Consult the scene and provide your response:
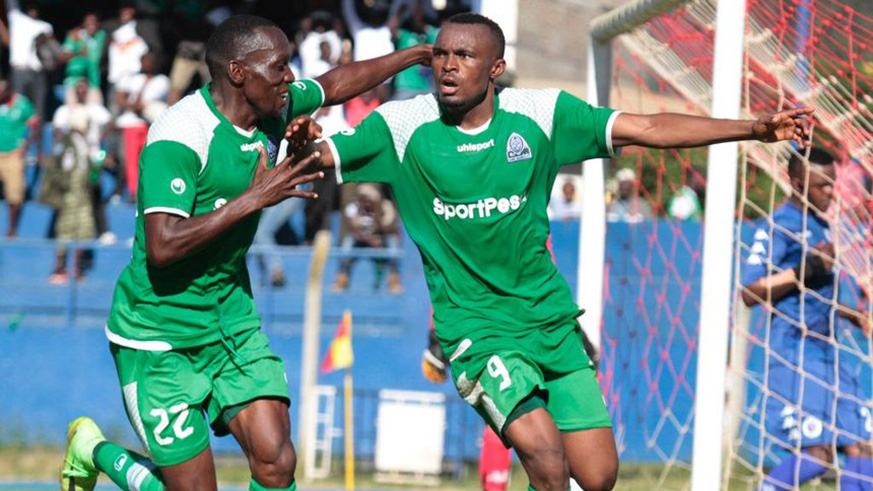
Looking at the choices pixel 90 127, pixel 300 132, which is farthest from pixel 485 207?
pixel 90 127

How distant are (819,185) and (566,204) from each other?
7.25 metres

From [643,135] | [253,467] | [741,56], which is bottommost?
[253,467]

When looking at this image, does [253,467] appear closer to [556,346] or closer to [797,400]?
[556,346]

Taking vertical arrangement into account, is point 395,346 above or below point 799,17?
below

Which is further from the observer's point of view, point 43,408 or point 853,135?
point 43,408

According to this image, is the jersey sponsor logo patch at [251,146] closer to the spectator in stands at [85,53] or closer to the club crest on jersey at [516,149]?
the club crest on jersey at [516,149]

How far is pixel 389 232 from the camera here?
14.8 m

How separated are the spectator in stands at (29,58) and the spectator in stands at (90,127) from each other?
465mm

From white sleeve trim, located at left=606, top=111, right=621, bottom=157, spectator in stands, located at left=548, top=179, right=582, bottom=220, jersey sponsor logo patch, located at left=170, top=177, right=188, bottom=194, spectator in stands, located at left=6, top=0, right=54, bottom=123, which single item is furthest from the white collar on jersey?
spectator in stands, located at left=6, top=0, right=54, bottom=123

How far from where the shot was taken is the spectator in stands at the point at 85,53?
53.5 ft

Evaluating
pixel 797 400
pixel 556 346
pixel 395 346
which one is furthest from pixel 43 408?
pixel 556 346

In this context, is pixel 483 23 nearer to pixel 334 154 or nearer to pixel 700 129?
pixel 334 154

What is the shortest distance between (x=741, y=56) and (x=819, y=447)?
2.66 m

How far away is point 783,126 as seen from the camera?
5.59 m
